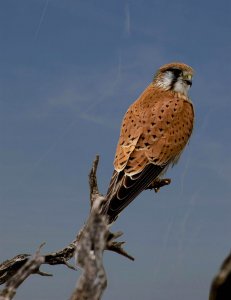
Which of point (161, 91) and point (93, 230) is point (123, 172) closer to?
point (161, 91)

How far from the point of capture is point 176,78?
36.9 ft

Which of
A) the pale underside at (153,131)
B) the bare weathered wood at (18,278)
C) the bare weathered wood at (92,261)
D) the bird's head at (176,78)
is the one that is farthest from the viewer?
the bird's head at (176,78)

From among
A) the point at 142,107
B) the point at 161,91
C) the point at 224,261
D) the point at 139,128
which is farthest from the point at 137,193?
the point at 224,261

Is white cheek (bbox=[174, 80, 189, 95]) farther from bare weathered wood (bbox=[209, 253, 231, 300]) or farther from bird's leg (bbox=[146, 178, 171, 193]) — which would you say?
bare weathered wood (bbox=[209, 253, 231, 300])

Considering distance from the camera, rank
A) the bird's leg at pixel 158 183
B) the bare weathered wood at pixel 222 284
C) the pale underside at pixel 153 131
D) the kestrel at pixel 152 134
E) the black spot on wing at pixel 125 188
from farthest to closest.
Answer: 1. the bird's leg at pixel 158 183
2. the pale underside at pixel 153 131
3. the kestrel at pixel 152 134
4. the black spot on wing at pixel 125 188
5. the bare weathered wood at pixel 222 284

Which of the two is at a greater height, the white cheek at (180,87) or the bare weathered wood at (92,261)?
the white cheek at (180,87)

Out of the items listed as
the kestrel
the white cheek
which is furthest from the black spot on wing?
the white cheek

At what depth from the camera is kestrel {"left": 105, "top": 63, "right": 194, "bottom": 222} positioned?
8773 millimetres

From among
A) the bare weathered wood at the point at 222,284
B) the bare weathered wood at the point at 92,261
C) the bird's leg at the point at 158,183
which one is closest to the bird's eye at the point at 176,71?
the bird's leg at the point at 158,183

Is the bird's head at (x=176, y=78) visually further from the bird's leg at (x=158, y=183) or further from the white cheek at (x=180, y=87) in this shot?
the bird's leg at (x=158, y=183)

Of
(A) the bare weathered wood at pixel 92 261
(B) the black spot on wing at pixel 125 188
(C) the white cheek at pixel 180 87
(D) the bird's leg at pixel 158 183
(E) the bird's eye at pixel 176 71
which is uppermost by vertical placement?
(E) the bird's eye at pixel 176 71

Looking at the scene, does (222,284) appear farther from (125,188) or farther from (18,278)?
(125,188)

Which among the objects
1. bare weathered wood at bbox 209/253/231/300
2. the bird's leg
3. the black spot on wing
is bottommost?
bare weathered wood at bbox 209/253/231/300

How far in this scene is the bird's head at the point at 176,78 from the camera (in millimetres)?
11227
